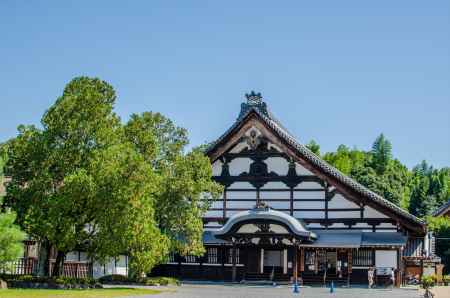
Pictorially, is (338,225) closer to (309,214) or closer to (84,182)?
(309,214)

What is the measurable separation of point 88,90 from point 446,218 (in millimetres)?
44645

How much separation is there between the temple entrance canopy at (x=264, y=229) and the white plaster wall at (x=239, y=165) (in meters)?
3.63

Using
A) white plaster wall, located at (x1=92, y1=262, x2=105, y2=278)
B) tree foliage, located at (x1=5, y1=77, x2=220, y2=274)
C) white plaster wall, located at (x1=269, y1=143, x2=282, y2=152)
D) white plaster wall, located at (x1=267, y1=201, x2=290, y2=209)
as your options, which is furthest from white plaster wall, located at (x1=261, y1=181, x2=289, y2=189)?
tree foliage, located at (x1=5, y1=77, x2=220, y2=274)

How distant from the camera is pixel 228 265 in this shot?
4247cm

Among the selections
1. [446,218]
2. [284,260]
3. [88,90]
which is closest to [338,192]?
[284,260]

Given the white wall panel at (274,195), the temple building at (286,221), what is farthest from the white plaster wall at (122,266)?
the white wall panel at (274,195)

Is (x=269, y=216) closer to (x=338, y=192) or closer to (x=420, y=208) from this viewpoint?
(x=338, y=192)


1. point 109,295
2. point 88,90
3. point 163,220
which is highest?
point 88,90

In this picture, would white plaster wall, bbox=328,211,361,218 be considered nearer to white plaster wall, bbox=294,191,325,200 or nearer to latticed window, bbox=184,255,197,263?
white plaster wall, bbox=294,191,325,200

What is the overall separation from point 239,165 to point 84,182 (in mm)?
17724

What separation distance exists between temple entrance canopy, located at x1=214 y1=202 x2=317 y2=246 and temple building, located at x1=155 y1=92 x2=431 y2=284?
5cm

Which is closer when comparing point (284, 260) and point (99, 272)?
point (99, 272)

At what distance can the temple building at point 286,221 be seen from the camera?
39875 millimetres

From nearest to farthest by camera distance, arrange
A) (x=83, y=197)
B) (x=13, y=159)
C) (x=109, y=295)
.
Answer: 1. (x=109, y=295)
2. (x=83, y=197)
3. (x=13, y=159)
